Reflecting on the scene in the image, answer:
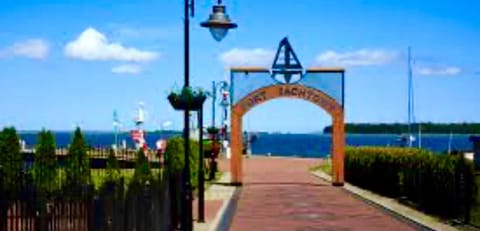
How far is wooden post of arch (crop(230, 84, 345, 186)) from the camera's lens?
1312 inches

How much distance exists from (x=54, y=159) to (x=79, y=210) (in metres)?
20.3

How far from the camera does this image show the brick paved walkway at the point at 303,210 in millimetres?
19062

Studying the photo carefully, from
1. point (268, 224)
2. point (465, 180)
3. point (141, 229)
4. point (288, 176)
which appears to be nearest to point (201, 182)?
point (268, 224)

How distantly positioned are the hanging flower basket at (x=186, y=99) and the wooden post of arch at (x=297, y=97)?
52.1 feet

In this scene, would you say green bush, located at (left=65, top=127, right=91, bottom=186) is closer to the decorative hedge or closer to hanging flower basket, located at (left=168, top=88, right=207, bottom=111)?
the decorative hedge

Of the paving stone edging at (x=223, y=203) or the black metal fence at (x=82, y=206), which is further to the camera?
the paving stone edging at (x=223, y=203)

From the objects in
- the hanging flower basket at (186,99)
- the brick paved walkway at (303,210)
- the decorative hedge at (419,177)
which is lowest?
the brick paved walkway at (303,210)

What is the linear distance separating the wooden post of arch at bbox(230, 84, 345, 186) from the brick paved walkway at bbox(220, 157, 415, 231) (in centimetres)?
77

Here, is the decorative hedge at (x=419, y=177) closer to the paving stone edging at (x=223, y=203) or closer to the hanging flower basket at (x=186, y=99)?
the paving stone edging at (x=223, y=203)

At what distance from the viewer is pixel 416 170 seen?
23844mm

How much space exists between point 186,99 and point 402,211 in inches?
289

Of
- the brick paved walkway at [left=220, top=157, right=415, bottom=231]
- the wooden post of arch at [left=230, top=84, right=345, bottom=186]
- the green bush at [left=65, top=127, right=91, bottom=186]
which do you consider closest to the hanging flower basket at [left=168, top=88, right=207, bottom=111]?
the brick paved walkway at [left=220, top=157, right=415, bottom=231]

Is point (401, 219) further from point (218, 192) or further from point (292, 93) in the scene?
point (292, 93)

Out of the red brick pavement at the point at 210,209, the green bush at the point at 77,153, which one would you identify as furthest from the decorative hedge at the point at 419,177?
the green bush at the point at 77,153
